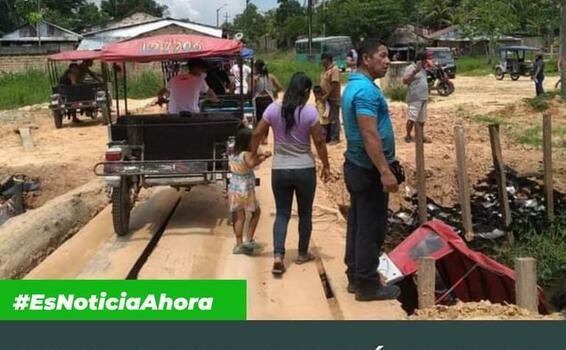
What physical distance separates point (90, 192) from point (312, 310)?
17.8 feet

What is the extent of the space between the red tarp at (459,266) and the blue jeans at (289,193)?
973mm

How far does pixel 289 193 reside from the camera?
6.00 m

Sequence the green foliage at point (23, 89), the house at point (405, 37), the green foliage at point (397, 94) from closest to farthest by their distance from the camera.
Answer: the green foliage at point (397, 94) → the green foliage at point (23, 89) → the house at point (405, 37)

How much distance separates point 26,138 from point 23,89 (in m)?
12.4

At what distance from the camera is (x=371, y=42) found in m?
4.94

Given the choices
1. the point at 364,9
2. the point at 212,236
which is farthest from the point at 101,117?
the point at 364,9

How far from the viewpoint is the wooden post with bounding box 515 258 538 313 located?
527 cm

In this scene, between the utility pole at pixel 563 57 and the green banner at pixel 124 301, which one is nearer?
the green banner at pixel 124 301

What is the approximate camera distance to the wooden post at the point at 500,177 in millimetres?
10383

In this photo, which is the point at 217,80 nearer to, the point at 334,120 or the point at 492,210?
the point at 334,120

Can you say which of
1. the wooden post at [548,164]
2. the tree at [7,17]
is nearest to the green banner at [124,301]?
the wooden post at [548,164]

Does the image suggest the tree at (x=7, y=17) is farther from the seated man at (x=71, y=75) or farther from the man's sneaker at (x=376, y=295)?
the man's sneaker at (x=376, y=295)

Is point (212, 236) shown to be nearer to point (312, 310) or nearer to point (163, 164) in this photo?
point (163, 164)

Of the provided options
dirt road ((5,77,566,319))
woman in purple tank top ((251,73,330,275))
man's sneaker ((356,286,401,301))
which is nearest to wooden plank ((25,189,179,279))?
dirt road ((5,77,566,319))
